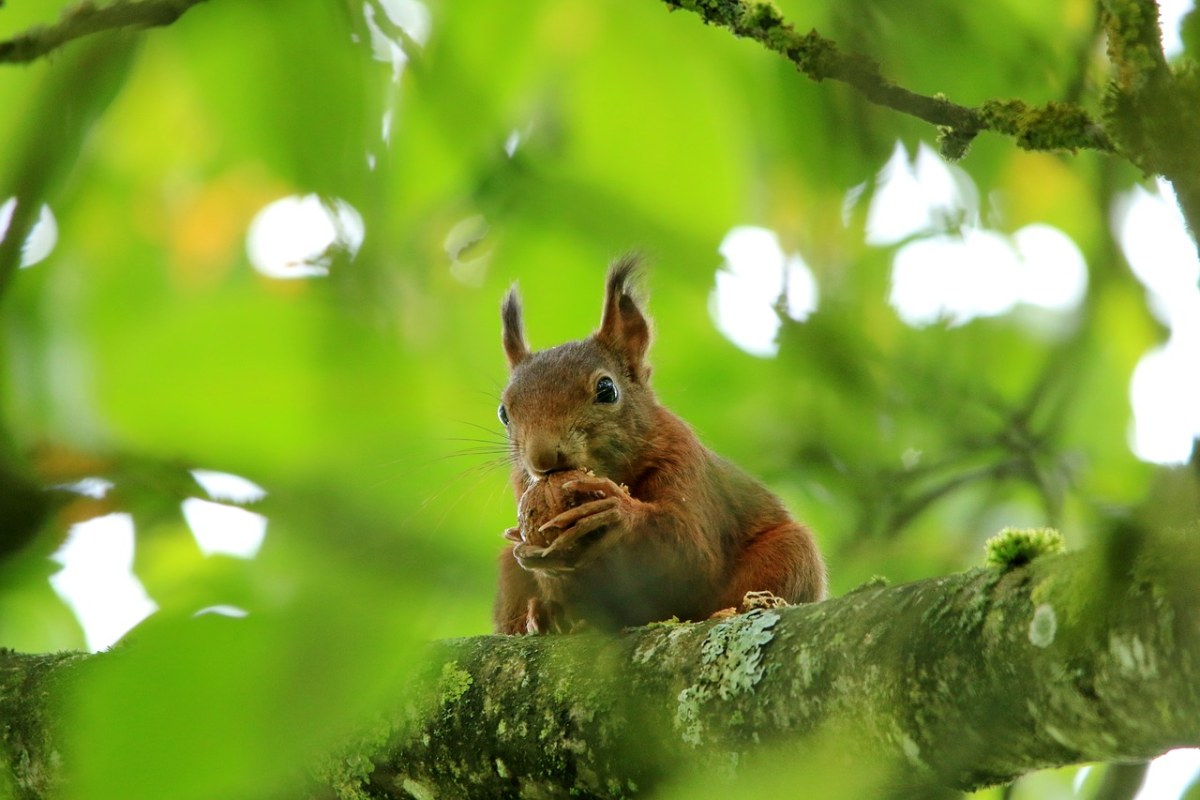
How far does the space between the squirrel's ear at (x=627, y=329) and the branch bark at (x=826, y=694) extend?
1.41 m

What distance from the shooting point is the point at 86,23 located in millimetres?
987

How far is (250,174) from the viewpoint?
1310 mm

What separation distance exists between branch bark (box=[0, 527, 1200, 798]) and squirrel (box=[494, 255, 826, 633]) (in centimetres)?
45

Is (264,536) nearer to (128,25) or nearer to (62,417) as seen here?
(62,417)

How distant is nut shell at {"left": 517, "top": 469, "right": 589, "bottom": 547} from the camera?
2.23 metres

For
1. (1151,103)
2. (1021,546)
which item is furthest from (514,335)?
(1151,103)

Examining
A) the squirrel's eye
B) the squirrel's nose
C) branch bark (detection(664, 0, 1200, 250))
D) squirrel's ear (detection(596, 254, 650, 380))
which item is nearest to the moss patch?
branch bark (detection(664, 0, 1200, 250))

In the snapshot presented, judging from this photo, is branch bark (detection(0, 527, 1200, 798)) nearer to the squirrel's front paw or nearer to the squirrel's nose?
the squirrel's front paw

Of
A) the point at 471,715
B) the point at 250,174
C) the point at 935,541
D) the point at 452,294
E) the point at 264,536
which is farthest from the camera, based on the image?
the point at 935,541

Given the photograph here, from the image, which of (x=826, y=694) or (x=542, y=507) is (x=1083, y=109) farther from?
(x=542, y=507)

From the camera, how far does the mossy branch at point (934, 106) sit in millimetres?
1129

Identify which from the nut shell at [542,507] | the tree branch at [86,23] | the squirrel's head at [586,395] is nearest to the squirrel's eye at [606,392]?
the squirrel's head at [586,395]

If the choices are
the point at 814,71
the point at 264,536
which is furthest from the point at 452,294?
the point at 264,536

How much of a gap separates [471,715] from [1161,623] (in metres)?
1.14
